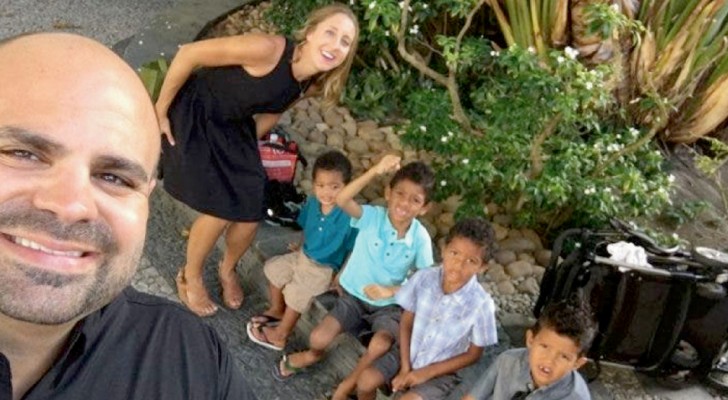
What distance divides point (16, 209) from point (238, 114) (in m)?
2.12

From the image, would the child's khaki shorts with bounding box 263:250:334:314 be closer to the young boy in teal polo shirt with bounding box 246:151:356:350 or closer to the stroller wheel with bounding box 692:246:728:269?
the young boy in teal polo shirt with bounding box 246:151:356:350

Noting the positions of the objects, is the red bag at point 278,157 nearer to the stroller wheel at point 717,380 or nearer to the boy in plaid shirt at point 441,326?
the boy in plaid shirt at point 441,326

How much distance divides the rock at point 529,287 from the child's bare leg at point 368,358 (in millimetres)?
862

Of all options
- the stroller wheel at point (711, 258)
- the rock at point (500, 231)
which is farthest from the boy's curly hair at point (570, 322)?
the rock at point (500, 231)

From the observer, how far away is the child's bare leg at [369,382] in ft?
10.5

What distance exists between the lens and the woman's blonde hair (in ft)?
10.5

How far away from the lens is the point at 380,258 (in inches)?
130

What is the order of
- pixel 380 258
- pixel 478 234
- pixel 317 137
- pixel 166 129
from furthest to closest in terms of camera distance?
pixel 317 137
pixel 166 129
pixel 380 258
pixel 478 234

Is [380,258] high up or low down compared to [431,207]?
up

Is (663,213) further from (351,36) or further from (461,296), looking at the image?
(351,36)

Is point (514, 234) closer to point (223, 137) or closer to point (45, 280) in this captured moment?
point (223, 137)

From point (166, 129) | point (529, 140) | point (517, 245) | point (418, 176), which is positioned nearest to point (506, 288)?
point (517, 245)

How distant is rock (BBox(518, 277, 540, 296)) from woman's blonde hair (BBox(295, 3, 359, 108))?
126cm

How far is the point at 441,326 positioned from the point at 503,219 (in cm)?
129
